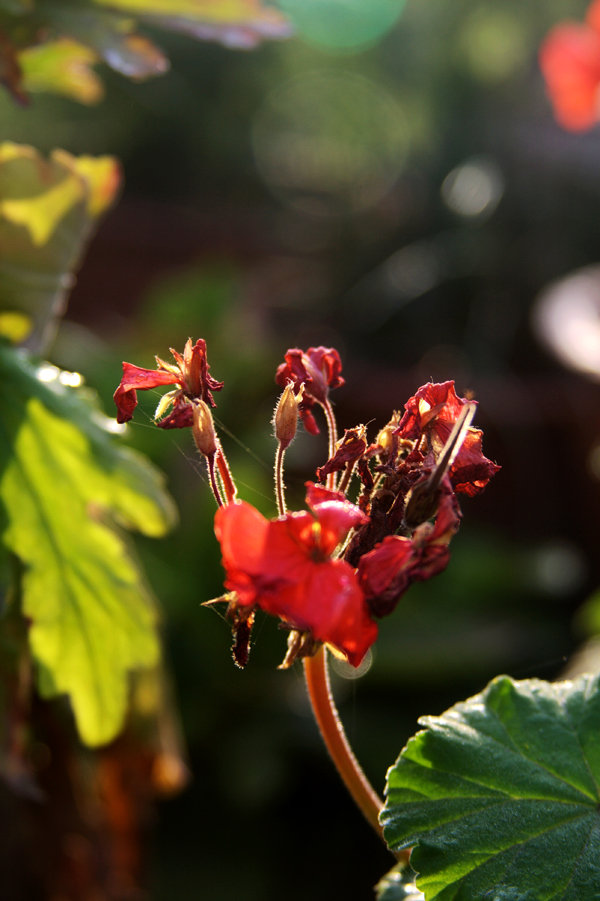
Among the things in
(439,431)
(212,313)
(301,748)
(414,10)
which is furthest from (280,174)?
(439,431)

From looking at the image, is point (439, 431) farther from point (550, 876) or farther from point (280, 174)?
point (280, 174)

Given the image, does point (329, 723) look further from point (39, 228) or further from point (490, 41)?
point (490, 41)

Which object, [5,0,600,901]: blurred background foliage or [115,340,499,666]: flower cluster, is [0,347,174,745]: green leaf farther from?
[115,340,499,666]: flower cluster

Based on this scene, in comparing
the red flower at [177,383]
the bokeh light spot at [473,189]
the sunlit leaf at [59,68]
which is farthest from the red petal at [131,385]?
the bokeh light spot at [473,189]

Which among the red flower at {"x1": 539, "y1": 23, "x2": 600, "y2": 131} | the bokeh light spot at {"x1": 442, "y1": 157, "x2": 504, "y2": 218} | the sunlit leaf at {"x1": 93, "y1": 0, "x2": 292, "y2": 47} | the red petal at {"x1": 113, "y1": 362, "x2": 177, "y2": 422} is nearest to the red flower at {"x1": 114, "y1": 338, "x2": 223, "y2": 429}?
the red petal at {"x1": 113, "y1": 362, "x2": 177, "y2": 422}

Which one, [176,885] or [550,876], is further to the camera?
[176,885]

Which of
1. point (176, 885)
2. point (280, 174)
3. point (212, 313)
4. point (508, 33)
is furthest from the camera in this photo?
point (280, 174)
